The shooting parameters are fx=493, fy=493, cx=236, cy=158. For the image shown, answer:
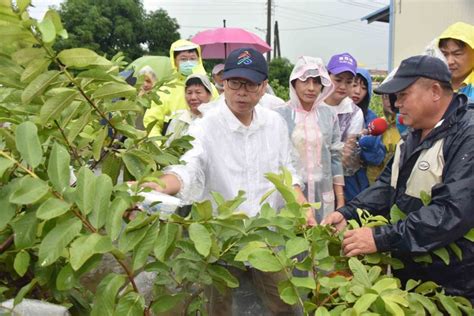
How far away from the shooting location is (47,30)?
2.98ft

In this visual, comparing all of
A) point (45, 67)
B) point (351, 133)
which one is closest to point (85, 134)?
point (45, 67)

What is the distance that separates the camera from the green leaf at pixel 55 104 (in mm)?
1106

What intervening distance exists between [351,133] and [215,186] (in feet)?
5.31

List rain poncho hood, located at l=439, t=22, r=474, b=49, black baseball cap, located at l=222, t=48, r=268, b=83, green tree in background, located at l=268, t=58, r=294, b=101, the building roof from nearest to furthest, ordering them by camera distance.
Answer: black baseball cap, located at l=222, t=48, r=268, b=83, rain poncho hood, located at l=439, t=22, r=474, b=49, the building roof, green tree in background, located at l=268, t=58, r=294, b=101

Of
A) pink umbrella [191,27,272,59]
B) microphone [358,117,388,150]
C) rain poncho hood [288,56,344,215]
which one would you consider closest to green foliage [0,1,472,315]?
rain poncho hood [288,56,344,215]

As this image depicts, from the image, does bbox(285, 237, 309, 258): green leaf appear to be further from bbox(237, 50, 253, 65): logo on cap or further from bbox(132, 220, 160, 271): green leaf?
bbox(237, 50, 253, 65): logo on cap

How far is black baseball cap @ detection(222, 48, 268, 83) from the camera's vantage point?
92.5 inches

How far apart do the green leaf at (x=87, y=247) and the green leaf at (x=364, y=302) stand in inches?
23.5

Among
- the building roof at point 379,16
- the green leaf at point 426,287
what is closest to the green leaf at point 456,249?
the green leaf at point 426,287

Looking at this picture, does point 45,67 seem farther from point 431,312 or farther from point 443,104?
point 443,104

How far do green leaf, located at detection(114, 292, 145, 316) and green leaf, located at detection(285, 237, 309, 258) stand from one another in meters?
0.38

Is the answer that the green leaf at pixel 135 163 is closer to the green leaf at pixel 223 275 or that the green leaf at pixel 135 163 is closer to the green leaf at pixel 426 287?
the green leaf at pixel 223 275

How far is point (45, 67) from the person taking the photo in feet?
3.40

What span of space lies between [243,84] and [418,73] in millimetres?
854
